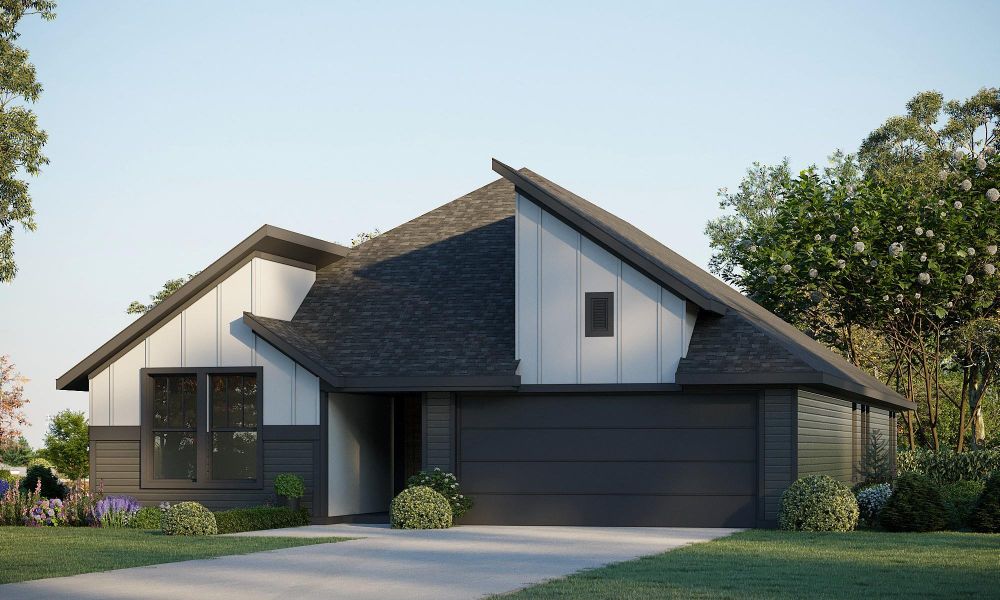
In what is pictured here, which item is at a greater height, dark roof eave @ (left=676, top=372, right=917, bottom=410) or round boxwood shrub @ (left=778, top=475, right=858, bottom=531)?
dark roof eave @ (left=676, top=372, right=917, bottom=410)

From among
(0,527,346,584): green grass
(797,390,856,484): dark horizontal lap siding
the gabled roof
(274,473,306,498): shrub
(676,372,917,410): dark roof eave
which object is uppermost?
the gabled roof

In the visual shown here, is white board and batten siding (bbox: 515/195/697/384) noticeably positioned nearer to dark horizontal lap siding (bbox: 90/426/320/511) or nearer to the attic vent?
the attic vent

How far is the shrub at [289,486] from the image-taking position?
21.8 meters

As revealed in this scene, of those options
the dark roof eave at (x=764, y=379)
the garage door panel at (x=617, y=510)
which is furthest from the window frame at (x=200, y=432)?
the dark roof eave at (x=764, y=379)

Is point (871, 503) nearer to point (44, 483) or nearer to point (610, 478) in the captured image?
point (610, 478)

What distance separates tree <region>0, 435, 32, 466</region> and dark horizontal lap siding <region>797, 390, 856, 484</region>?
2749cm

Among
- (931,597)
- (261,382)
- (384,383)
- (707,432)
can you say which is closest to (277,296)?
(261,382)

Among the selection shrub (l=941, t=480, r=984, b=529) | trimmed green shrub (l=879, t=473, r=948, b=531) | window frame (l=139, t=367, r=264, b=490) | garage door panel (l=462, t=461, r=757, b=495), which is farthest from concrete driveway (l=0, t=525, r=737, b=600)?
shrub (l=941, t=480, r=984, b=529)

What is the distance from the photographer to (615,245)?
21094mm

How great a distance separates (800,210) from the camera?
1303 inches

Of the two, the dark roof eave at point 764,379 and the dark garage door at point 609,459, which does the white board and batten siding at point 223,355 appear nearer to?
the dark garage door at point 609,459

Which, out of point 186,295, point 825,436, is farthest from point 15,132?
point 825,436

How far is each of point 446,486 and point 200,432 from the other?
4646mm

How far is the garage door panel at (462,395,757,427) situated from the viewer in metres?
21.1
